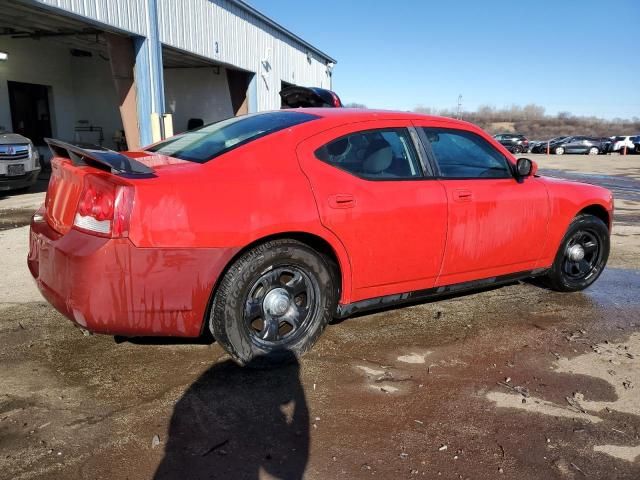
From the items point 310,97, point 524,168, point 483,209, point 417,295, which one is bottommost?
point 417,295

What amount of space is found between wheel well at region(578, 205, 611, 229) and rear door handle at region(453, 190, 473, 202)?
1.45m

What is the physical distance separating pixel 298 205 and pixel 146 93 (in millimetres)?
10377

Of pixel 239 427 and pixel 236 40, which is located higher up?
pixel 236 40

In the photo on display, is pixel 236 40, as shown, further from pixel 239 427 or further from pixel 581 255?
pixel 239 427

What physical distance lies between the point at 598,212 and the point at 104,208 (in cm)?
417

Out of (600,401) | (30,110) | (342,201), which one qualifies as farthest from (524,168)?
(30,110)

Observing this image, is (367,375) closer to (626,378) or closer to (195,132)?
(626,378)

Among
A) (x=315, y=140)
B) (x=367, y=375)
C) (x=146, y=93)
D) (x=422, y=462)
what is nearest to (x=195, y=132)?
(x=315, y=140)

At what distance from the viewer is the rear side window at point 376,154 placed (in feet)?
10.8

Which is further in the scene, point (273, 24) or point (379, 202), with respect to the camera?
point (273, 24)

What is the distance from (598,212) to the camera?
15.4ft

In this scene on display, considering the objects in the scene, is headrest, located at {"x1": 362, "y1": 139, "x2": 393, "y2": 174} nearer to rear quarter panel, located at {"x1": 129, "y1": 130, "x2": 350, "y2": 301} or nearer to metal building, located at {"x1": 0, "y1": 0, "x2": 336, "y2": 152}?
rear quarter panel, located at {"x1": 129, "y1": 130, "x2": 350, "y2": 301}

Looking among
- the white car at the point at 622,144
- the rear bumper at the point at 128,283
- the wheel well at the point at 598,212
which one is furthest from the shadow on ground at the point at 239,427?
the white car at the point at 622,144

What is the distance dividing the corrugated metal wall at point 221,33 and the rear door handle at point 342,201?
7.87m
